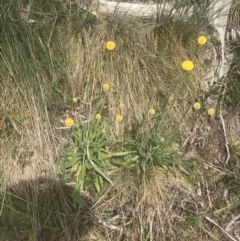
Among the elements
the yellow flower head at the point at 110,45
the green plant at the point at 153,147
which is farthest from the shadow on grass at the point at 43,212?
the yellow flower head at the point at 110,45

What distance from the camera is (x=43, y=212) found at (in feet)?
5.01

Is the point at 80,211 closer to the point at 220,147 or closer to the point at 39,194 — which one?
the point at 39,194

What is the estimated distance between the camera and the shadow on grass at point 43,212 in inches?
59.5

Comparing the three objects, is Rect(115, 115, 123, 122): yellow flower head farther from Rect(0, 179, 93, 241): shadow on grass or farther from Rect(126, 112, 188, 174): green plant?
Rect(0, 179, 93, 241): shadow on grass

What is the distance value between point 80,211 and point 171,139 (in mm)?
467

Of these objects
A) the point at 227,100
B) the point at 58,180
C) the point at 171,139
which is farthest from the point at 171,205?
the point at 227,100

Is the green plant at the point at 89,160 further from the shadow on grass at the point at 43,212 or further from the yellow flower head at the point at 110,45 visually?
the yellow flower head at the point at 110,45

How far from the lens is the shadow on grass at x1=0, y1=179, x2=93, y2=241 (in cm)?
151

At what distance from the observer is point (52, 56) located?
5.45 ft

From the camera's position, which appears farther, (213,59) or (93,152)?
(213,59)

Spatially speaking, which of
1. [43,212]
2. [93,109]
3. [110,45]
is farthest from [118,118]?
[43,212]

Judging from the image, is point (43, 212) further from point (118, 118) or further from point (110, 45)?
point (110, 45)

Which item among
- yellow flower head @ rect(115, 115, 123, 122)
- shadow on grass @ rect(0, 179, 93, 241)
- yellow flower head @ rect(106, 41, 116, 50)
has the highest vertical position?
yellow flower head @ rect(106, 41, 116, 50)

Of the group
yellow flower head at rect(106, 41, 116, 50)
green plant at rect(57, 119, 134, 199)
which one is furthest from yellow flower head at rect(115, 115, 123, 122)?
yellow flower head at rect(106, 41, 116, 50)
